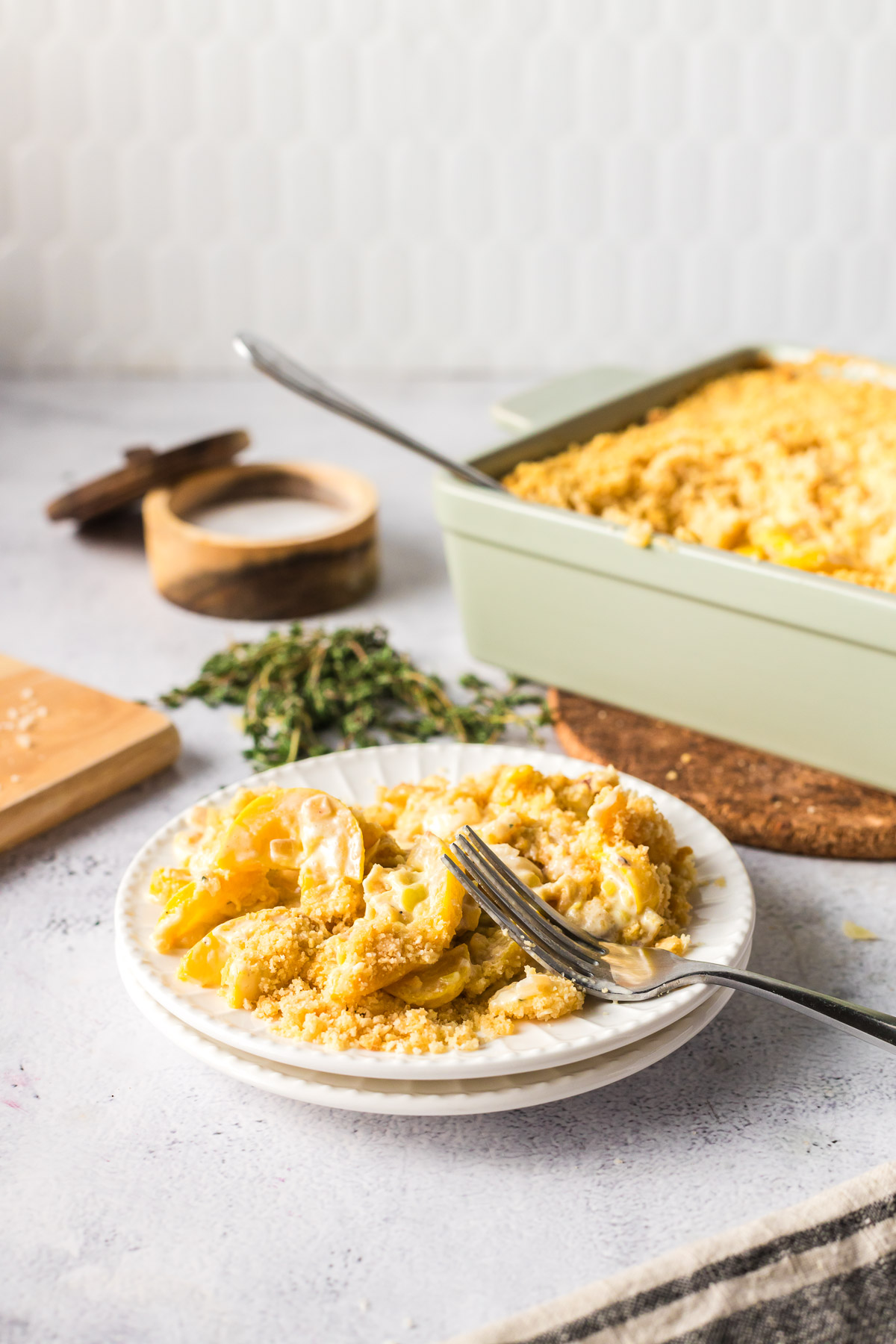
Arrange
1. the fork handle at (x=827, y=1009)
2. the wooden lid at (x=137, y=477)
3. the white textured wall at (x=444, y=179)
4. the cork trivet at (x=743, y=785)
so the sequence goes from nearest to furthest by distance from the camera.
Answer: the fork handle at (x=827, y=1009), the cork trivet at (x=743, y=785), the wooden lid at (x=137, y=477), the white textured wall at (x=444, y=179)

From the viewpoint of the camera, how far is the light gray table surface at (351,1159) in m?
0.71

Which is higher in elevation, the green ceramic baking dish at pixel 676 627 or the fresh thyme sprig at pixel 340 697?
the green ceramic baking dish at pixel 676 627

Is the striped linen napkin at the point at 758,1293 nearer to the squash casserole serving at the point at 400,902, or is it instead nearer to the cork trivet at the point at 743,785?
the squash casserole serving at the point at 400,902

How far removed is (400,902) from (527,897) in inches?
3.2

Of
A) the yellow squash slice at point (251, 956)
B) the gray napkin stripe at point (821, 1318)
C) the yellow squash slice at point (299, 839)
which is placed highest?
the yellow squash slice at point (299, 839)

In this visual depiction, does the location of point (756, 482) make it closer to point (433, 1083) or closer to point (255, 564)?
point (255, 564)

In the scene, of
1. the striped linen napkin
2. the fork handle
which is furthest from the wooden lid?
the striped linen napkin

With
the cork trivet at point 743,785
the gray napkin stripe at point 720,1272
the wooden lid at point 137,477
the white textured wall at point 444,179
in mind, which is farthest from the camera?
the white textured wall at point 444,179

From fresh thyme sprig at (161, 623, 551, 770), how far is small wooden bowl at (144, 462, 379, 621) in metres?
0.13

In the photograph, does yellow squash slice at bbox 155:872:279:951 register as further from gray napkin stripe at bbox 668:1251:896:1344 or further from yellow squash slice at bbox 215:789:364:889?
gray napkin stripe at bbox 668:1251:896:1344

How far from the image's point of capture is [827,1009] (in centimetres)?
78

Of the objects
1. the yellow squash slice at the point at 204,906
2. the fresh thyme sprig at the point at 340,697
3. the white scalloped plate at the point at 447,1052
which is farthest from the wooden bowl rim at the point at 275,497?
the yellow squash slice at the point at 204,906

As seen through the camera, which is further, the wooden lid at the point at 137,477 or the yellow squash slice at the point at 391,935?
the wooden lid at the point at 137,477

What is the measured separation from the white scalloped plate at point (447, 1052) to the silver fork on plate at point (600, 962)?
13 mm
